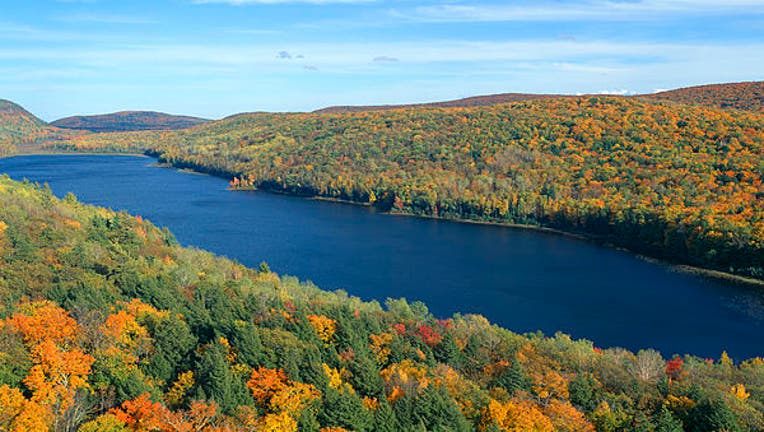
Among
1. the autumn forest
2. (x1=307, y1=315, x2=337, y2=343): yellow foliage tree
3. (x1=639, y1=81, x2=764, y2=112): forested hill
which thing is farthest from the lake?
(x1=639, y1=81, x2=764, y2=112): forested hill

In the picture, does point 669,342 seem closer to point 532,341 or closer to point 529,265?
point 532,341

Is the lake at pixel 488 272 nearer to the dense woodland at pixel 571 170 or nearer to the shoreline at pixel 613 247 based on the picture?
the shoreline at pixel 613 247

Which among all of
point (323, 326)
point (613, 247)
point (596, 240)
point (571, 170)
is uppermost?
point (571, 170)

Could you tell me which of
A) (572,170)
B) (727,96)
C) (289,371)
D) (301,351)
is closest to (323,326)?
(301,351)

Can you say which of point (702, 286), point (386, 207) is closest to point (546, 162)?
point (386, 207)

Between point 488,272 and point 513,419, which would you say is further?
point 488,272

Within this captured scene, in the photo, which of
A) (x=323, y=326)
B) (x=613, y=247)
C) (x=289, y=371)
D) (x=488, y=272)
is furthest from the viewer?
(x=613, y=247)

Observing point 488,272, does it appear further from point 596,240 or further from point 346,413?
point 346,413

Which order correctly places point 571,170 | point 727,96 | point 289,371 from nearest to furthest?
point 289,371
point 571,170
point 727,96
